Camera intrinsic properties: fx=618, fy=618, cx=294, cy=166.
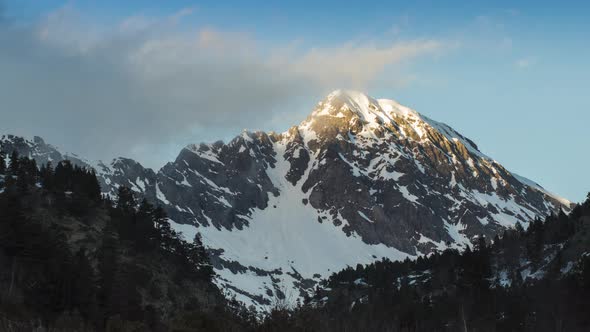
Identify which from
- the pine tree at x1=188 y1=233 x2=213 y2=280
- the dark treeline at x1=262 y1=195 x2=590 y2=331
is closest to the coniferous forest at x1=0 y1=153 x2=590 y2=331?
the dark treeline at x1=262 y1=195 x2=590 y2=331

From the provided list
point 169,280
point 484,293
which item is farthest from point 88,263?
point 484,293

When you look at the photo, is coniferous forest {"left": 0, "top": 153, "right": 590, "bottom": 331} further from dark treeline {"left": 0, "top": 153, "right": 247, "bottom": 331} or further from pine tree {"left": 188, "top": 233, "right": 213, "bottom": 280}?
pine tree {"left": 188, "top": 233, "right": 213, "bottom": 280}

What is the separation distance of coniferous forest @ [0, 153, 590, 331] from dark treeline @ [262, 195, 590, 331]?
0.62ft

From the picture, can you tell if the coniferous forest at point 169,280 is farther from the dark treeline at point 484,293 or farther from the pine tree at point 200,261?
the pine tree at point 200,261

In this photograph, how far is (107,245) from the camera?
10069 centimetres

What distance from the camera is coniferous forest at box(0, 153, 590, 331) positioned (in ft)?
151

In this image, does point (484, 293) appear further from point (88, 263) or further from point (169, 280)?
point (88, 263)

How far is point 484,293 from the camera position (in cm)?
10581

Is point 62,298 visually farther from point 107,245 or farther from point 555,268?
point 555,268

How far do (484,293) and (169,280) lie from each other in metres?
54.9

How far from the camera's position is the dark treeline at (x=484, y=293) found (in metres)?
65.9

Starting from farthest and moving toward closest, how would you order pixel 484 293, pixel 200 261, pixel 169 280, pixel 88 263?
pixel 200 261
pixel 169 280
pixel 484 293
pixel 88 263

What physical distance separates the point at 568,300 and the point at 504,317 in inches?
584

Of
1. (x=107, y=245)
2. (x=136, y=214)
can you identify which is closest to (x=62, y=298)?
(x=107, y=245)
